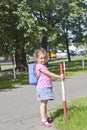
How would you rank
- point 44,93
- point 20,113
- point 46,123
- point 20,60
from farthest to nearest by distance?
point 20,60 < point 20,113 < point 44,93 < point 46,123

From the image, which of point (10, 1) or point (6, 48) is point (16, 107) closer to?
point (10, 1)

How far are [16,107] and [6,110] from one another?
608 mm

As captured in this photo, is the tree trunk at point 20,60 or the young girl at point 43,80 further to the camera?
the tree trunk at point 20,60

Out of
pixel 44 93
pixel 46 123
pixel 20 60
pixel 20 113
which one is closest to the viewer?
pixel 46 123

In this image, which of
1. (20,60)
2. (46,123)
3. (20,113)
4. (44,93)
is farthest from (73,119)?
(20,60)

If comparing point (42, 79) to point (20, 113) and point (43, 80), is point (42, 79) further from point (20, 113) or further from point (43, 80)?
point (20, 113)

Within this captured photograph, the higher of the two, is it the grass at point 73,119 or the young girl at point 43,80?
the young girl at point 43,80

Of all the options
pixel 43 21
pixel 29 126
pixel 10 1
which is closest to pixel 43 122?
pixel 29 126

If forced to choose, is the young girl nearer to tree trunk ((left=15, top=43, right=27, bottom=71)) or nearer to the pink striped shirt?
the pink striped shirt

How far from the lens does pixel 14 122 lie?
10.1 m

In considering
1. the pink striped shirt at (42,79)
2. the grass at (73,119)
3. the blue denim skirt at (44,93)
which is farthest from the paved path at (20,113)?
the pink striped shirt at (42,79)

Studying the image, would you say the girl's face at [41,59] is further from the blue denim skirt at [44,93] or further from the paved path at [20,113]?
the paved path at [20,113]

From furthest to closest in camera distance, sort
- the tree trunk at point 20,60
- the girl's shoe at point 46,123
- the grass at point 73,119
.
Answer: the tree trunk at point 20,60
the girl's shoe at point 46,123
the grass at point 73,119

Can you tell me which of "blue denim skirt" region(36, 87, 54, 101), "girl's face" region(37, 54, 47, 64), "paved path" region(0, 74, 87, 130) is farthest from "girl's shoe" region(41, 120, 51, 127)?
"girl's face" region(37, 54, 47, 64)
